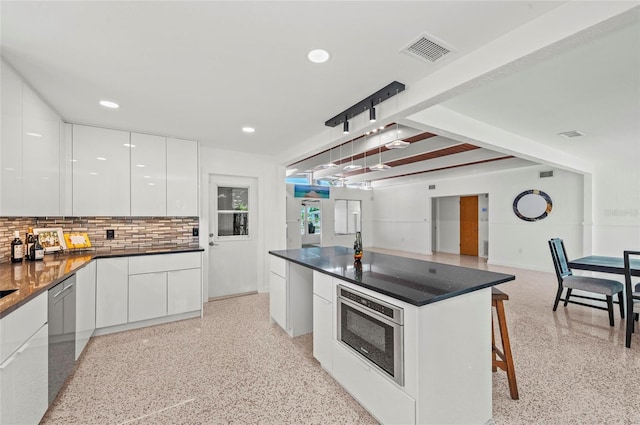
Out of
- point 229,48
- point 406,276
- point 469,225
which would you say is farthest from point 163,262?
point 469,225

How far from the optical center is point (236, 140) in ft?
13.7

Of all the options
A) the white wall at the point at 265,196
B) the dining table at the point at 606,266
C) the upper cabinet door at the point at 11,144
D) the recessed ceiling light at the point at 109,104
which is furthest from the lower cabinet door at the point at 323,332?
the dining table at the point at 606,266

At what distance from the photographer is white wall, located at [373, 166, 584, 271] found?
641 cm

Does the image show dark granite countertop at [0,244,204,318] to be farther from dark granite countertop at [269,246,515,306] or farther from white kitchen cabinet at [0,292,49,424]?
dark granite countertop at [269,246,515,306]

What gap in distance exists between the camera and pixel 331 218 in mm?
10289

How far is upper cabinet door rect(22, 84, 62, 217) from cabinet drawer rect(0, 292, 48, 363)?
1.09 meters

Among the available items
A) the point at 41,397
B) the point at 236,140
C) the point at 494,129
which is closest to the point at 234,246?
the point at 236,140

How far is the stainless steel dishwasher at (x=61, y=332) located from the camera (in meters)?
1.99

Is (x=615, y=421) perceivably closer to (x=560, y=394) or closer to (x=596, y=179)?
(x=560, y=394)

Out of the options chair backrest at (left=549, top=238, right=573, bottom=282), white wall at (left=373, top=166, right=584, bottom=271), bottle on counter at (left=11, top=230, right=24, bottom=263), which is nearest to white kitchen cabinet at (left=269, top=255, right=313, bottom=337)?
bottle on counter at (left=11, top=230, right=24, bottom=263)

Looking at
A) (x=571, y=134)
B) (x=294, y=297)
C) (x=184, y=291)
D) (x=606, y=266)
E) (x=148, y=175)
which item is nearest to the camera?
(x=294, y=297)

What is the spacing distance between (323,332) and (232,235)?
290 cm

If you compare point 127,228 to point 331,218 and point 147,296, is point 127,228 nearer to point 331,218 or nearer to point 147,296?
point 147,296

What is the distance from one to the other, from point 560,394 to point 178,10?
143 inches
